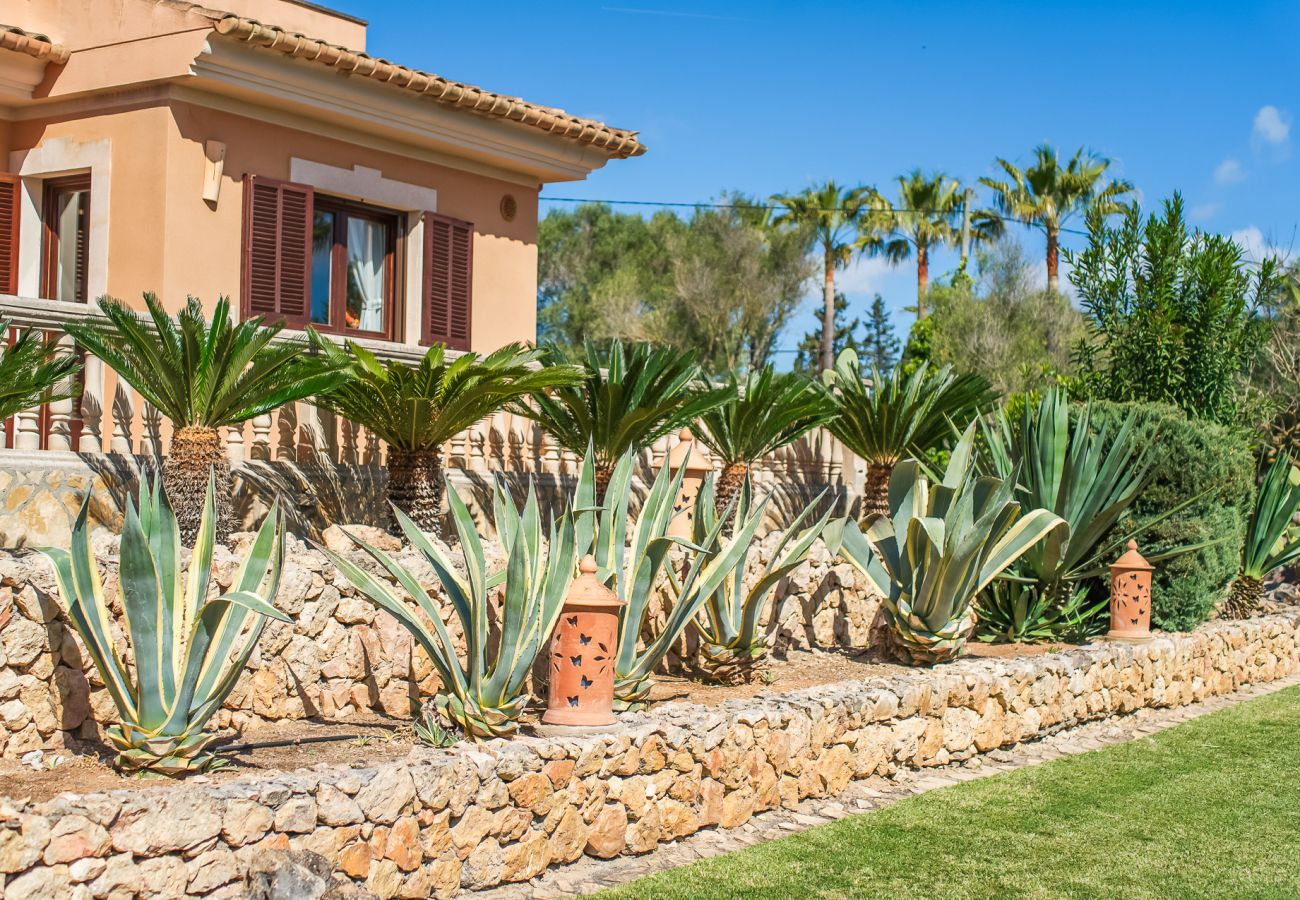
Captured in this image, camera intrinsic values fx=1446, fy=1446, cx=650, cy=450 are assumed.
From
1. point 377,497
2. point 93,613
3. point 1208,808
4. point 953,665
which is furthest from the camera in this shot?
point 377,497

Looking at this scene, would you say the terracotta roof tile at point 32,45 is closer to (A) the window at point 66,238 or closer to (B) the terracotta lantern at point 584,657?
(A) the window at point 66,238

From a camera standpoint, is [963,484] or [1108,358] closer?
[963,484]

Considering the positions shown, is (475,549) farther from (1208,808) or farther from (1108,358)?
(1108,358)

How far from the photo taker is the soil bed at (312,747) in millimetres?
6016

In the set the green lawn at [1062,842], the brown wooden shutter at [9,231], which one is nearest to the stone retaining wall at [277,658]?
the green lawn at [1062,842]

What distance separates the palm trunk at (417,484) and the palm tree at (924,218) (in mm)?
35240

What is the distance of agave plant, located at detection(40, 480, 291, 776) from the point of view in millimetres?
6059

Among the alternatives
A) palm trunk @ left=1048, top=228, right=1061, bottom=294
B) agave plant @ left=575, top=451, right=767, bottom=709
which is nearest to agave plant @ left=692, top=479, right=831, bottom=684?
agave plant @ left=575, top=451, right=767, bottom=709

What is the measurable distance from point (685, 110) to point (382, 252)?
1385 cm

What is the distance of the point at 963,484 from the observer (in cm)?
1073

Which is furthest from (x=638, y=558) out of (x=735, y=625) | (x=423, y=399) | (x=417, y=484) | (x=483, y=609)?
(x=417, y=484)

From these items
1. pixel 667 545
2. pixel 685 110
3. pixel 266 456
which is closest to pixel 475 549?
pixel 667 545

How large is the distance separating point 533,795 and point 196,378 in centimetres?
361

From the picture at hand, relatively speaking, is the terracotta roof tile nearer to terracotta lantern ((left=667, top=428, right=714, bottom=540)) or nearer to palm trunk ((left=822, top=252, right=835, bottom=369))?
terracotta lantern ((left=667, top=428, right=714, bottom=540))
